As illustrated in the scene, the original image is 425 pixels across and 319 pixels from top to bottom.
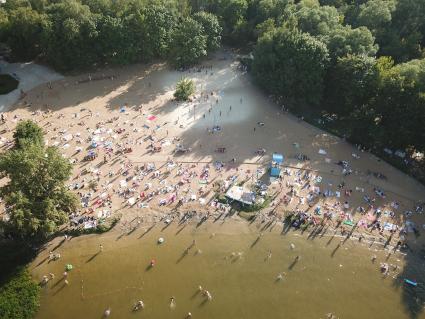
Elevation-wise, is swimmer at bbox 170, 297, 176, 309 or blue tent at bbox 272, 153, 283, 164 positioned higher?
blue tent at bbox 272, 153, 283, 164

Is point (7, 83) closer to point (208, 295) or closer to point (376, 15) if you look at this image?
point (208, 295)

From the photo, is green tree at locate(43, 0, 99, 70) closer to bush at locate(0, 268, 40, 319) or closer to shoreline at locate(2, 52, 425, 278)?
shoreline at locate(2, 52, 425, 278)

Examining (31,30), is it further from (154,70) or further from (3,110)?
(154,70)

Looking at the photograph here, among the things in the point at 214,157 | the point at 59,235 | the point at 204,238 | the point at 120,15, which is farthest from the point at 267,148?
the point at 120,15

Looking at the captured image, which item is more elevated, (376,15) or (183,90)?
(376,15)

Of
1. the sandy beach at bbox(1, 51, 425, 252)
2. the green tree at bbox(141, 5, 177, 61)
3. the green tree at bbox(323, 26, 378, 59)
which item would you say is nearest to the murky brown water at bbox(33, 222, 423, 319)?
the sandy beach at bbox(1, 51, 425, 252)

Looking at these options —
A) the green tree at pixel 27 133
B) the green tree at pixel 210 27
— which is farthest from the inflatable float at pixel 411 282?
the green tree at pixel 210 27

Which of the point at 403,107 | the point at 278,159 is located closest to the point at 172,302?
the point at 278,159
